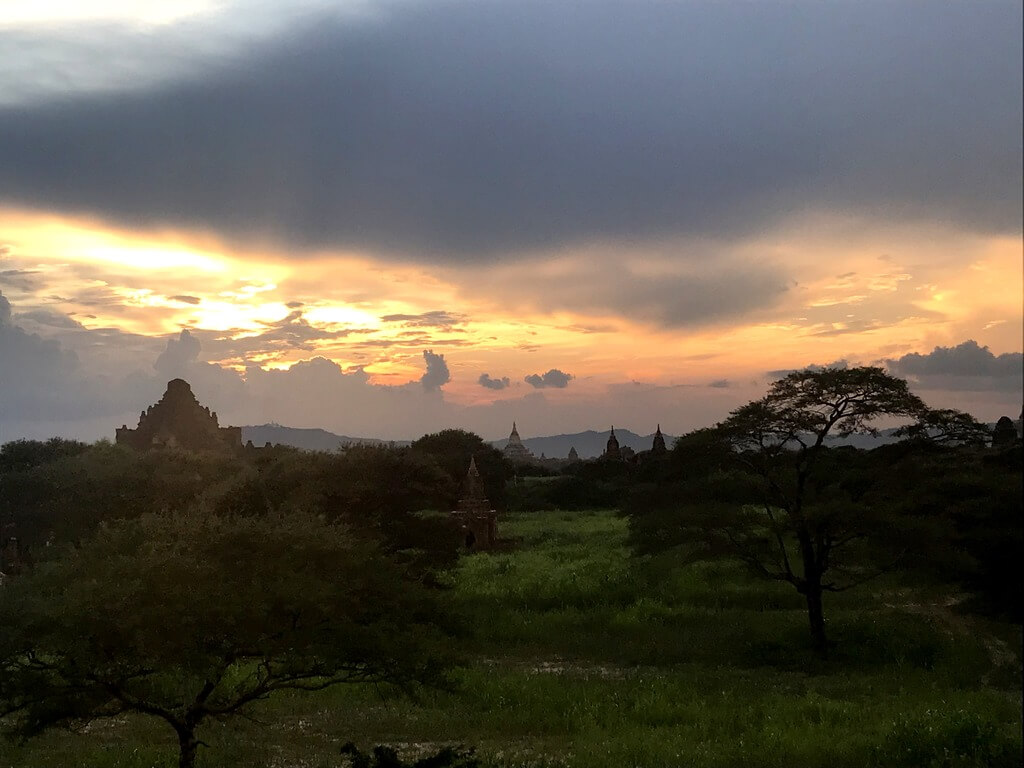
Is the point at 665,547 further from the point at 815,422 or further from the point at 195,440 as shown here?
the point at 195,440

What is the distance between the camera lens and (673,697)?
20.1 m

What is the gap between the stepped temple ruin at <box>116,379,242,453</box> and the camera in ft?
272

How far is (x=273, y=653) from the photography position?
14.3 m

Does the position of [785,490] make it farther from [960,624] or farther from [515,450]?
[515,450]

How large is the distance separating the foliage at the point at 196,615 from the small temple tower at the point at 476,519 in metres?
36.1

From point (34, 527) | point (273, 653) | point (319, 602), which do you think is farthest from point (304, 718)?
point (34, 527)

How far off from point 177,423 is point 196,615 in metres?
75.4

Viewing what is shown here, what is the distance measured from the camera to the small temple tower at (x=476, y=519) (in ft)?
171

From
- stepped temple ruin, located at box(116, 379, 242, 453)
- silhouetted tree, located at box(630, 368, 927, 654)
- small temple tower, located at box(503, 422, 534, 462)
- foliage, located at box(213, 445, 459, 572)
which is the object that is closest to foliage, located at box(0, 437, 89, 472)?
stepped temple ruin, located at box(116, 379, 242, 453)

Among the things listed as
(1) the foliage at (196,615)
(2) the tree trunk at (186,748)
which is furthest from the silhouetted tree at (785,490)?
(2) the tree trunk at (186,748)

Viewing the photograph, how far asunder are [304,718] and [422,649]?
682cm

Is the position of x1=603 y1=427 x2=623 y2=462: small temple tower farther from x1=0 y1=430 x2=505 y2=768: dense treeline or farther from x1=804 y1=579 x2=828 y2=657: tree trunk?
x1=0 y1=430 x2=505 y2=768: dense treeline

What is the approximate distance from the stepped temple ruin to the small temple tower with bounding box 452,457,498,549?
3535cm

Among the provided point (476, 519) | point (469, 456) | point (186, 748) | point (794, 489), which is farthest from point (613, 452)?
point (186, 748)
